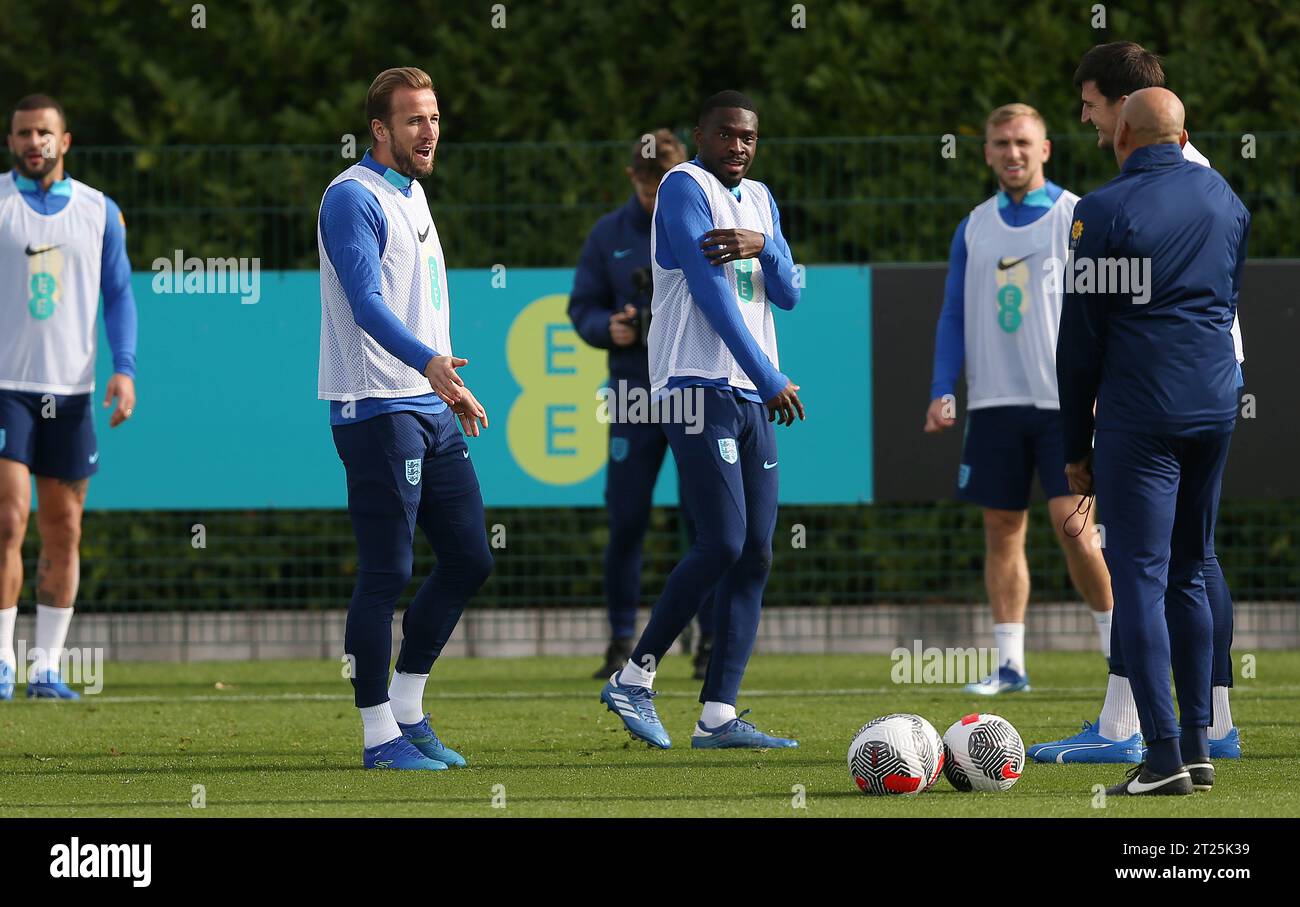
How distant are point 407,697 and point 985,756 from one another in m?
1.94

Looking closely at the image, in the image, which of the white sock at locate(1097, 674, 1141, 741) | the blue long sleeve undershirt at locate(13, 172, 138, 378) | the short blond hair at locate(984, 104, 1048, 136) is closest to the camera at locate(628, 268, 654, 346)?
the short blond hair at locate(984, 104, 1048, 136)

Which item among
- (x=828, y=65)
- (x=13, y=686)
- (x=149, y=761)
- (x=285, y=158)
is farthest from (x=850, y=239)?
(x=149, y=761)

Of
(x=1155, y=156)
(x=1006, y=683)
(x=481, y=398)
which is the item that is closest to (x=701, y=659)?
(x=1006, y=683)

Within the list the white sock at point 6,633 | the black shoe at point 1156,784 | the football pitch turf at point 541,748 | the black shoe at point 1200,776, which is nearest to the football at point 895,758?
the football pitch turf at point 541,748

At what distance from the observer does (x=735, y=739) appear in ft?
23.4

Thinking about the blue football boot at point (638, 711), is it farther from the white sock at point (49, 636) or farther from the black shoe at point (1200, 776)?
the white sock at point (49, 636)

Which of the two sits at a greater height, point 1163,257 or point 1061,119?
point 1061,119

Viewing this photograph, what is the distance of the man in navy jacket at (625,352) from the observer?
9766 mm

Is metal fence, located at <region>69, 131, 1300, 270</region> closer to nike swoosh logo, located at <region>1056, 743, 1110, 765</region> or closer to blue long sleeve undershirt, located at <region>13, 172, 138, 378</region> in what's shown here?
blue long sleeve undershirt, located at <region>13, 172, 138, 378</region>

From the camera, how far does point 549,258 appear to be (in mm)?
11484

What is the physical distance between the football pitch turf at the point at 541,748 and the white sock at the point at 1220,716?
0.13 metres
